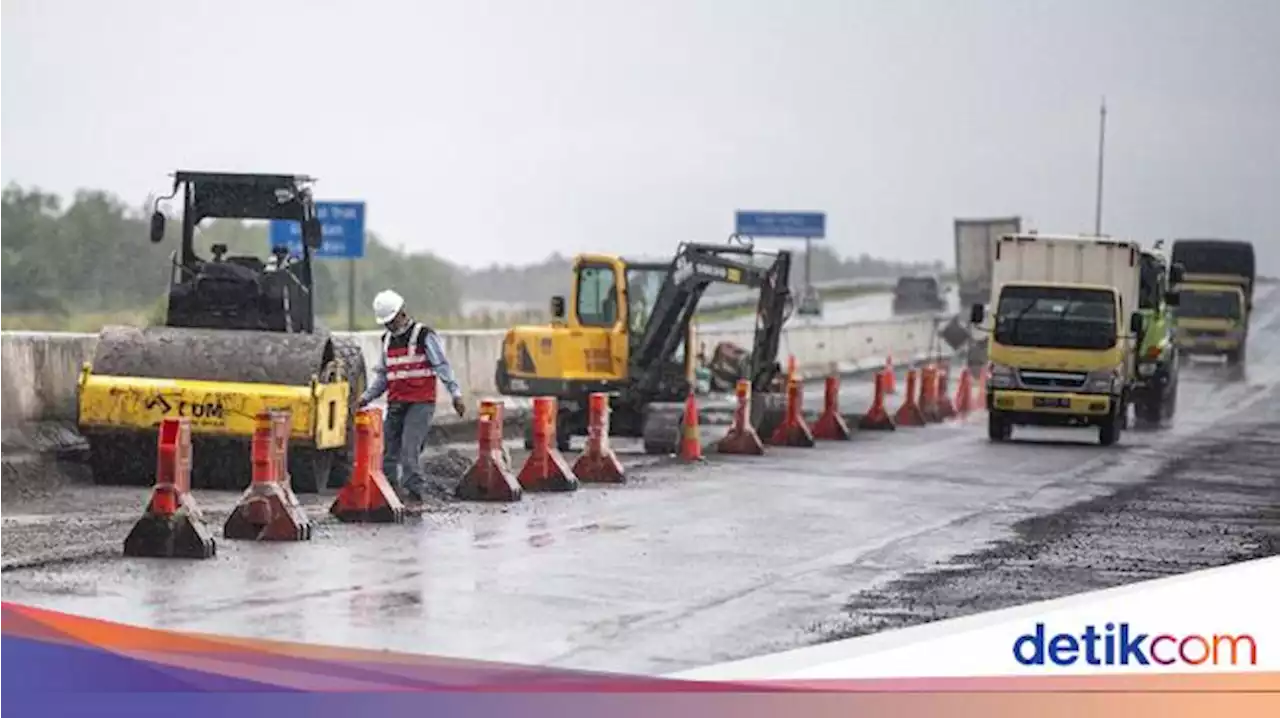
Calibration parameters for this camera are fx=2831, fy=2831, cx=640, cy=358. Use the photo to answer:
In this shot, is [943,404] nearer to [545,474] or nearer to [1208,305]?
[545,474]

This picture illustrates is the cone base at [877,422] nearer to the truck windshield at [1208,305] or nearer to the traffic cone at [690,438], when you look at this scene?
the traffic cone at [690,438]

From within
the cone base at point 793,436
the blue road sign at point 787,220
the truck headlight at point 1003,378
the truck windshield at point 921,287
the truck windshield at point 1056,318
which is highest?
the blue road sign at point 787,220

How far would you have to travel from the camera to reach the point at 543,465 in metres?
20.0

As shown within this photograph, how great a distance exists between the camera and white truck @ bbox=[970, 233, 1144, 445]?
29.2 meters

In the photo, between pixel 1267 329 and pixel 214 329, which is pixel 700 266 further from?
pixel 1267 329

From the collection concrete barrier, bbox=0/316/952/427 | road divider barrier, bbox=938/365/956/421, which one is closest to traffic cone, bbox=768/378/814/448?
concrete barrier, bbox=0/316/952/427

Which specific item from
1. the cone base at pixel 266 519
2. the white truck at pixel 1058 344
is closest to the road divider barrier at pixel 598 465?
the cone base at pixel 266 519

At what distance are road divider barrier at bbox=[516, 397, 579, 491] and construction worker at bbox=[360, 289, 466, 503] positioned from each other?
185cm

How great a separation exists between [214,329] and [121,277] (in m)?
2.04

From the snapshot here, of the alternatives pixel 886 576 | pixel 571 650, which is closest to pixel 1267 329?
pixel 886 576

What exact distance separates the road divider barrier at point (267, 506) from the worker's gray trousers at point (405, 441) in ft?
7.96

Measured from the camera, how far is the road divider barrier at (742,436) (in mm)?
25297

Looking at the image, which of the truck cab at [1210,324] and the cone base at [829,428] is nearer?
the cone base at [829,428]

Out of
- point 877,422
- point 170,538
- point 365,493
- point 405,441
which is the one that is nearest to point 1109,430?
point 877,422
